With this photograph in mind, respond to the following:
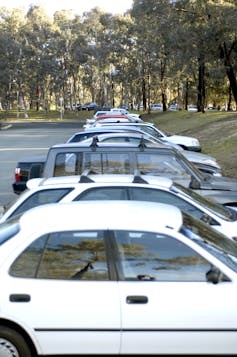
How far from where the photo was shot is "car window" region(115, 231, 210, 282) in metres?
4.53

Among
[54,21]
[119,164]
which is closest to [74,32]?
[54,21]

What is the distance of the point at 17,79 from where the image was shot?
84.0 meters

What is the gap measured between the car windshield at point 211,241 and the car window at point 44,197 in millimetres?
2123

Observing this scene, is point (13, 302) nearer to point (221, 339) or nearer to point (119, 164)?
point (221, 339)

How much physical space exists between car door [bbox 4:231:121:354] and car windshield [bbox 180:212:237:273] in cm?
77

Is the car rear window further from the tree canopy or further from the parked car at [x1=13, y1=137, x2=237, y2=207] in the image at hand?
the tree canopy

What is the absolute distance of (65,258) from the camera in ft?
15.1

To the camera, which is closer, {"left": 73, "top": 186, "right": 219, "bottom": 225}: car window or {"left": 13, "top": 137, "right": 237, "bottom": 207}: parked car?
{"left": 73, "top": 186, "right": 219, "bottom": 225}: car window

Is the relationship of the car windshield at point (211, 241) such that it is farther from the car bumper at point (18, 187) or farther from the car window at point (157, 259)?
the car bumper at point (18, 187)

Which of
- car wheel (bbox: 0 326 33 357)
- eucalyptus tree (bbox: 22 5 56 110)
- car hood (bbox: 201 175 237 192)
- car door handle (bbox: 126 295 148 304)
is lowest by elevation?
car wheel (bbox: 0 326 33 357)

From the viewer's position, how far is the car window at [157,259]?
4531 millimetres

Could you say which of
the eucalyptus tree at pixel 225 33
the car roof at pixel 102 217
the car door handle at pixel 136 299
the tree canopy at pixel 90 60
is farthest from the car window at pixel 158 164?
the tree canopy at pixel 90 60

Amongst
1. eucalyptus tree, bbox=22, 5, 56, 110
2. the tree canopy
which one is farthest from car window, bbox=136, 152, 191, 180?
eucalyptus tree, bbox=22, 5, 56, 110

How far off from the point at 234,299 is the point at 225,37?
35.2 m
